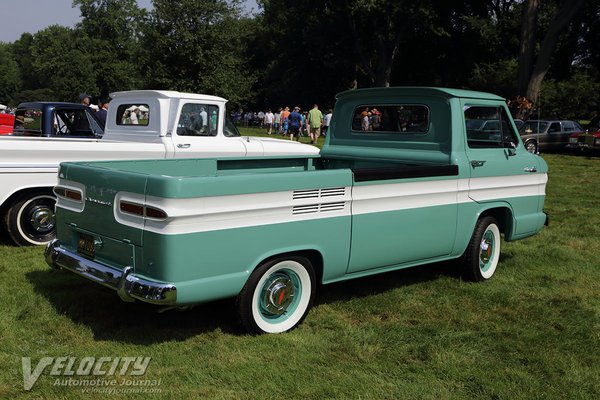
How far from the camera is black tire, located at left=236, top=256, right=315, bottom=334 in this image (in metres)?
4.12

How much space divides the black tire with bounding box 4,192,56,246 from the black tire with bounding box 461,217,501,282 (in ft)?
15.2

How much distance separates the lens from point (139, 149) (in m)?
7.58

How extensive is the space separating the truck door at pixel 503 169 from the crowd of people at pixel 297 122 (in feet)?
10.1

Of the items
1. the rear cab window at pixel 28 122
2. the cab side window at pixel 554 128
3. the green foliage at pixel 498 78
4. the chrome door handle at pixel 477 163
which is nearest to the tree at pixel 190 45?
the green foliage at pixel 498 78

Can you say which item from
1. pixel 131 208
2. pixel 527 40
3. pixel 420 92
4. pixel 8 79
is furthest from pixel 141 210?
pixel 8 79

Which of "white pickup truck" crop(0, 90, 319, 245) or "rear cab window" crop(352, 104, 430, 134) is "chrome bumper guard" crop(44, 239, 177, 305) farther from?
"rear cab window" crop(352, 104, 430, 134)

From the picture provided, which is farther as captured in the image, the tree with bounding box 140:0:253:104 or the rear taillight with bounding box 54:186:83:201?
the tree with bounding box 140:0:253:104

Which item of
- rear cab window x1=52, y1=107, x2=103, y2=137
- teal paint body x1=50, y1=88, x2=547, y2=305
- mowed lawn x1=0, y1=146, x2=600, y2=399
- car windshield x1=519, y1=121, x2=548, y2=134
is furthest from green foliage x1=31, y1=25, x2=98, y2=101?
mowed lawn x1=0, y1=146, x2=600, y2=399

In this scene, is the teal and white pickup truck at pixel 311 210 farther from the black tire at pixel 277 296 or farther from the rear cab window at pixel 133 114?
the rear cab window at pixel 133 114

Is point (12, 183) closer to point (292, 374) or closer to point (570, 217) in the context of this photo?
point (292, 374)

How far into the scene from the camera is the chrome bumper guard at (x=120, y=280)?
12.0ft

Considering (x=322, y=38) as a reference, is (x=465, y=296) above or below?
below

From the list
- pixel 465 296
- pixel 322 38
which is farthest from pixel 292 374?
pixel 322 38

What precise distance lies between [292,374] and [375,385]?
0.52 m
